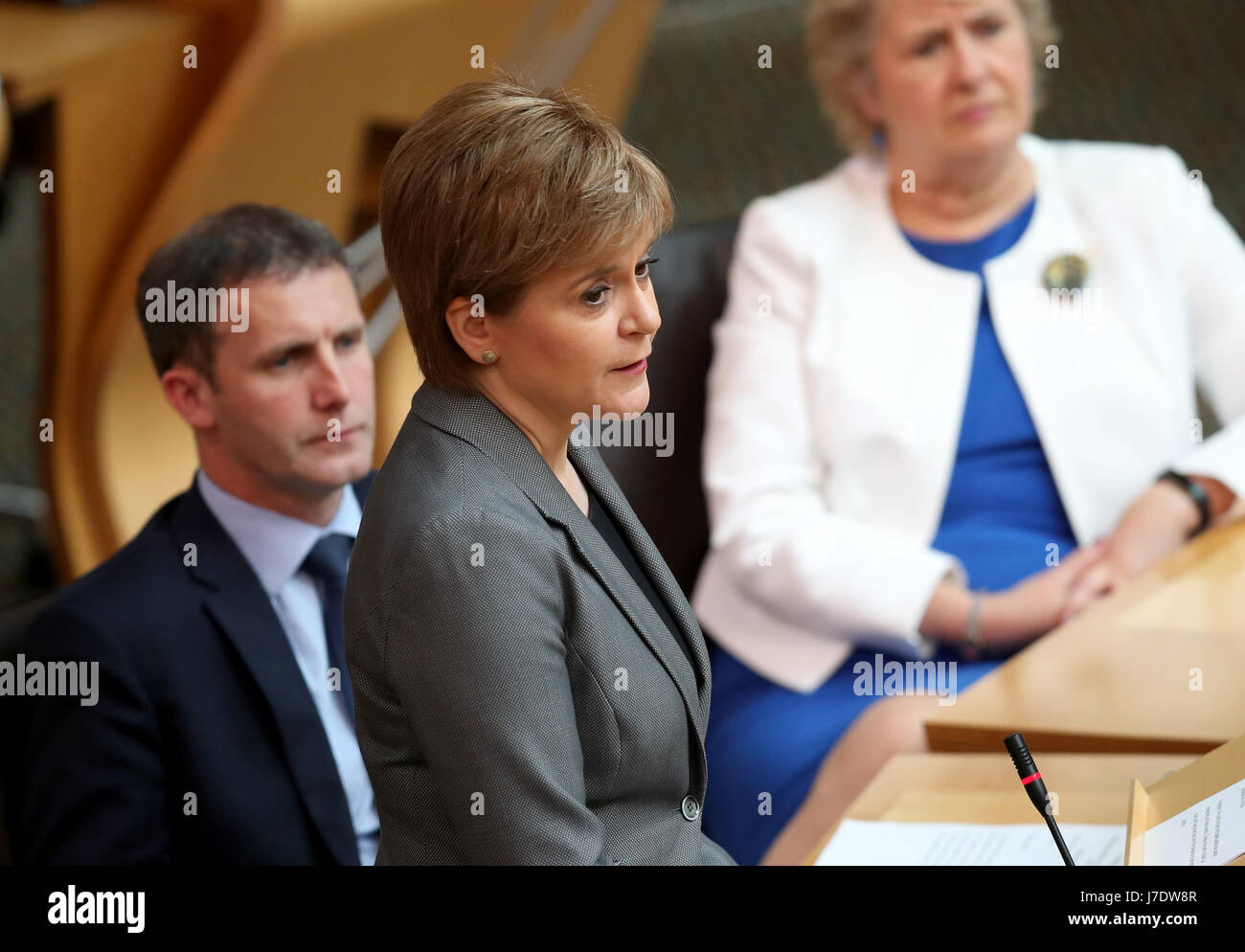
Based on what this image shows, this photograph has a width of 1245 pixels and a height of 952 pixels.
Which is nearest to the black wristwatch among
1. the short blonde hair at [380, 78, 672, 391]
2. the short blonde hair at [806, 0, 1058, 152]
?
the short blonde hair at [806, 0, 1058, 152]

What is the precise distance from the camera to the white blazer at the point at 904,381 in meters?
1.77

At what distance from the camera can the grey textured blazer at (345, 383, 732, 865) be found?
818mm

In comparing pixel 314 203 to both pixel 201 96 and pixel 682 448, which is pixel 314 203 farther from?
pixel 682 448

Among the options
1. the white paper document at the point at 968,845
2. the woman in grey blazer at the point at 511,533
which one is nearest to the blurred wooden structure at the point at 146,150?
the white paper document at the point at 968,845

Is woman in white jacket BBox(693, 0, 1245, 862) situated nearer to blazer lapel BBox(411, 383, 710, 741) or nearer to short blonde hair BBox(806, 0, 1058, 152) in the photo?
short blonde hair BBox(806, 0, 1058, 152)

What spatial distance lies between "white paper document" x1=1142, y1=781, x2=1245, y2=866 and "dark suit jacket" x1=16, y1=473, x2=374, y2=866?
2.00 feet

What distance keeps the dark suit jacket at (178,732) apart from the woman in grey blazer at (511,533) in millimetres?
329

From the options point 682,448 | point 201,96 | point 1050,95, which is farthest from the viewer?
point 1050,95

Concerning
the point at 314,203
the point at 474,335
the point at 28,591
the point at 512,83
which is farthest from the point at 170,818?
the point at 28,591

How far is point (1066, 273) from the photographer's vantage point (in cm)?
190

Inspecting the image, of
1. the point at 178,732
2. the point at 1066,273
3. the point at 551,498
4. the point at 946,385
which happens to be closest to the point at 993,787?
the point at 551,498

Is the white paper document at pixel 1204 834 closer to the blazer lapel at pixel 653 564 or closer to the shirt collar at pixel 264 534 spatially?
the blazer lapel at pixel 653 564

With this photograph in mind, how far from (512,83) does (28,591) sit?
7.49ft

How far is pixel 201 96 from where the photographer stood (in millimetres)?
2281
